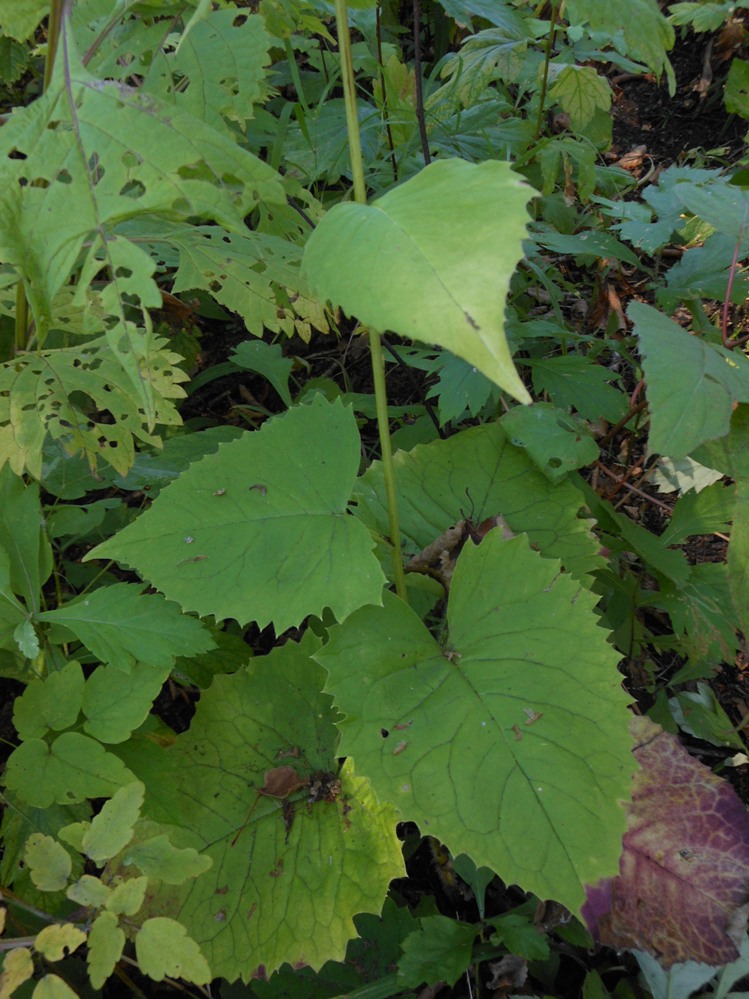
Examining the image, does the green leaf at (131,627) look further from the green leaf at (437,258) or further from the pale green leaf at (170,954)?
the green leaf at (437,258)

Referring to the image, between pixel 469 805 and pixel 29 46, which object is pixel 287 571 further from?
pixel 29 46

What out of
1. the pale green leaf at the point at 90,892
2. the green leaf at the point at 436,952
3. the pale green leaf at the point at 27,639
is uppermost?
the pale green leaf at the point at 27,639

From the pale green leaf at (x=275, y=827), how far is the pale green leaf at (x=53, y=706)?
0.70 feet

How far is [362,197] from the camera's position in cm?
99

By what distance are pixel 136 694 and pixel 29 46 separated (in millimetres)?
3180

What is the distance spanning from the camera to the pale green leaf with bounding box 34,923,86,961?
865 millimetres

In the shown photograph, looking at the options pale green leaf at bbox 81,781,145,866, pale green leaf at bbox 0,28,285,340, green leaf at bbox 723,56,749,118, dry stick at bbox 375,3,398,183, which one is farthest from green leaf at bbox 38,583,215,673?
green leaf at bbox 723,56,749,118

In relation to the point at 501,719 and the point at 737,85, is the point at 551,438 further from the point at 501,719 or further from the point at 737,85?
the point at 737,85

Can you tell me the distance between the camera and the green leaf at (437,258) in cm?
68

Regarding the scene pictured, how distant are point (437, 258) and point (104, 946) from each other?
894mm

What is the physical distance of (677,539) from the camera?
158 cm

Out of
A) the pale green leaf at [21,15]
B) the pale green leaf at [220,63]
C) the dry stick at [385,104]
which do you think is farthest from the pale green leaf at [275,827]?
the dry stick at [385,104]

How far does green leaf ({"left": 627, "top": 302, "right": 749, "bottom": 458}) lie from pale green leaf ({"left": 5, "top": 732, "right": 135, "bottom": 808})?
0.94 m

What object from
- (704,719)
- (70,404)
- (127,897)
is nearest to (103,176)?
(70,404)
